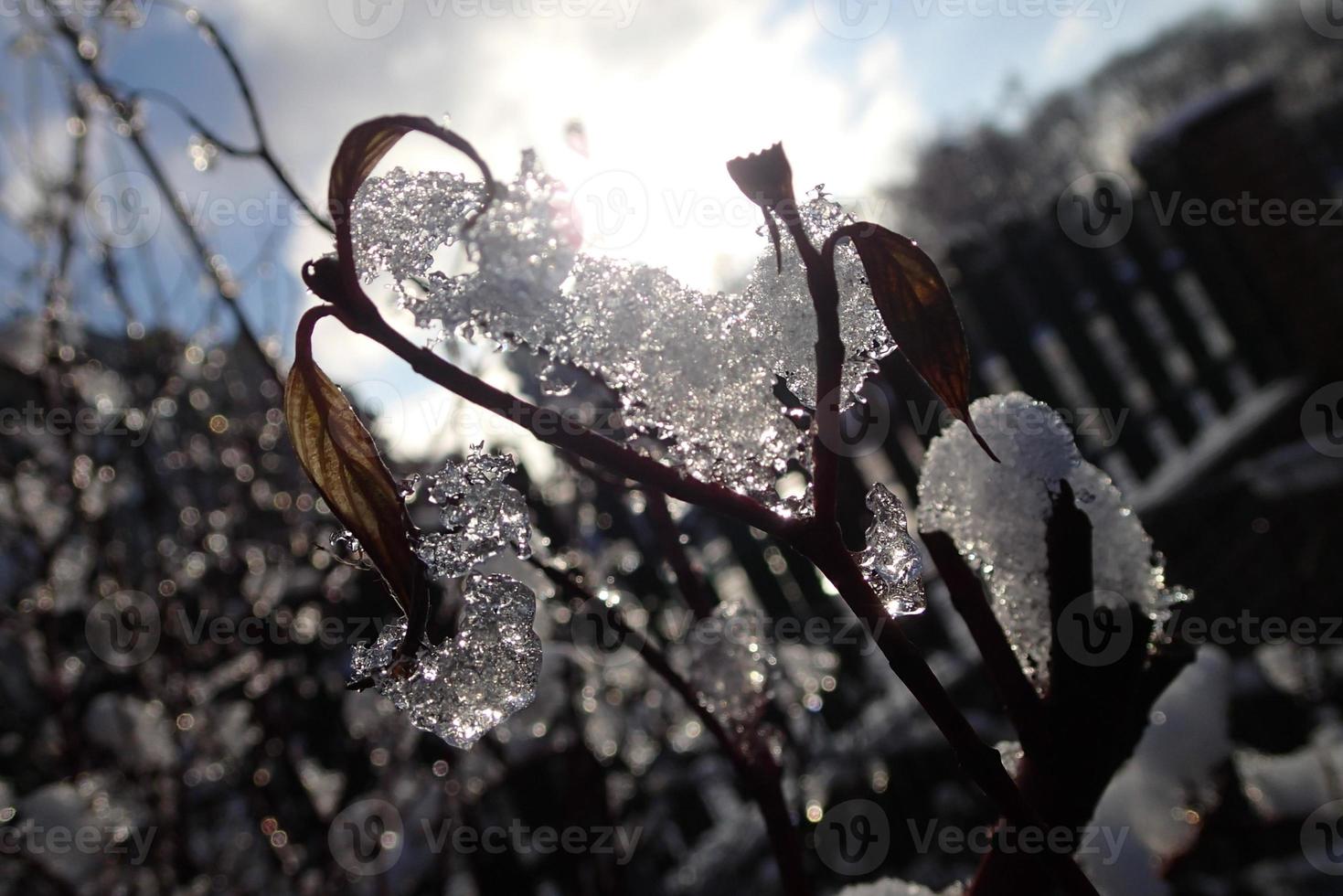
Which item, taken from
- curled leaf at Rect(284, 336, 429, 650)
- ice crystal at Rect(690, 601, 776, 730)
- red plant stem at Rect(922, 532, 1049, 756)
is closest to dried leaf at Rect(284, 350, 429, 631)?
curled leaf at Rect(284, 336, 429, 650)

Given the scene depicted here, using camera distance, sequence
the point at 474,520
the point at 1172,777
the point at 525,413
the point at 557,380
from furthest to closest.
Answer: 1. the point at 1172,777
2. the point at 557,380
3. the point at 474,520
4. the point at 525,413

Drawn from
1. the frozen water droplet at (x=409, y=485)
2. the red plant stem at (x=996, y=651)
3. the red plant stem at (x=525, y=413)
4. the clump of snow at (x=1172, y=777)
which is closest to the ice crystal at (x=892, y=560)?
the red plant stem at (x=996, y=651)

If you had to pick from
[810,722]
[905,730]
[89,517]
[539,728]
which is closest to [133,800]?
[89,517]

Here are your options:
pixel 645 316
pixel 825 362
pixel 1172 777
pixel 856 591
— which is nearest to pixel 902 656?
pixel 856 591

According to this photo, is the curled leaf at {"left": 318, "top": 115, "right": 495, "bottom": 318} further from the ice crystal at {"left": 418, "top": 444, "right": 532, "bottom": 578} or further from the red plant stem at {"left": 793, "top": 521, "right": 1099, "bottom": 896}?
the red plant stem at {"left": 793, "top": 521, "right": 1099, "bottom": 896}

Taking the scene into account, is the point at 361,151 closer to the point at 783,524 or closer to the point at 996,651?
the point at 783,524

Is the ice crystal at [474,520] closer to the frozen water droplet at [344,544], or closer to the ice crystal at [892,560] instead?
the frozen water droplet at [344,544]

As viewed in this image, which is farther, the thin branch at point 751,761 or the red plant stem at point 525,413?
the thin branch at point 751,761
